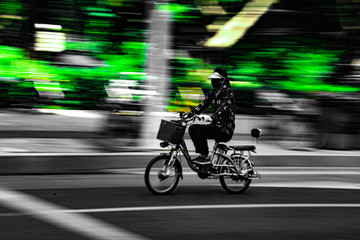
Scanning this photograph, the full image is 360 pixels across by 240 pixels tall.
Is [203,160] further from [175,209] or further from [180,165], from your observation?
[175,209]

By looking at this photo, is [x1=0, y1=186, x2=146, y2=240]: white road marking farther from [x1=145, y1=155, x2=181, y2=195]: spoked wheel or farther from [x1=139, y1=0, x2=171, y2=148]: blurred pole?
[x1=139, y1=0, x2=171, y2=148]: blurred pole

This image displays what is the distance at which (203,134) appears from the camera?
28.3ft

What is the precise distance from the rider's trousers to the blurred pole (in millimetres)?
3674

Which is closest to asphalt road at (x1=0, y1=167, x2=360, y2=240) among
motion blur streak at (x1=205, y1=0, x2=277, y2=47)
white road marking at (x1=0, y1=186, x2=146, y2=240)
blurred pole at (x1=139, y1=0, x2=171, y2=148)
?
white road marking at (x1=0, y1=186, x2=146, y2=240)

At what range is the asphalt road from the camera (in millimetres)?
6344

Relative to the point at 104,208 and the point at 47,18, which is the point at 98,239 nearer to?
the point at 104,208

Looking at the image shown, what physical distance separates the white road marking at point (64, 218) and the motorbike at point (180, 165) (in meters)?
1.52

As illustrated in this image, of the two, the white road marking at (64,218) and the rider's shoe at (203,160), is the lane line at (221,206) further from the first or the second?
the rider's shoe at (203,160)

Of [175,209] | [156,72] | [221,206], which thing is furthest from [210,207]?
[156,72]

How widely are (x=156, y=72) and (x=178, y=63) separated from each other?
224 centimetres

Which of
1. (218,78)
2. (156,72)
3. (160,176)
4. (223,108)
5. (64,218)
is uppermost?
(218,78)

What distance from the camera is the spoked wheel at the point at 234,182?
29.3 feet

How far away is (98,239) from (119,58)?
27.3ft

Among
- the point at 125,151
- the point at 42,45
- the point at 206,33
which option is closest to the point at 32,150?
the point at 125,151
